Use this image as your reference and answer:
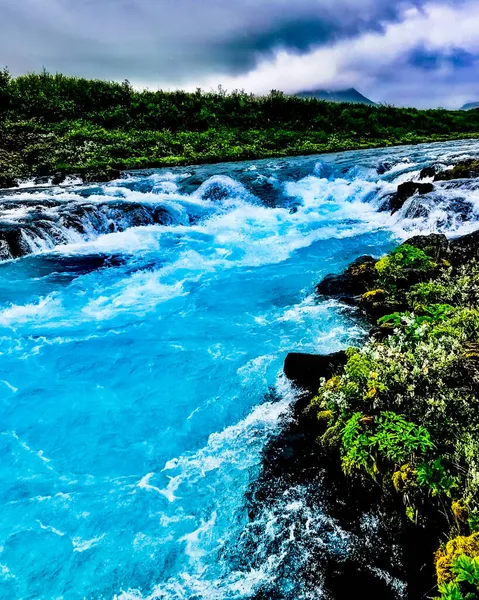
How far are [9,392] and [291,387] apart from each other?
5599 millimetres

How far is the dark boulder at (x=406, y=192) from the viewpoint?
65.4 feet

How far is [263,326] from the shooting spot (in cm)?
1093

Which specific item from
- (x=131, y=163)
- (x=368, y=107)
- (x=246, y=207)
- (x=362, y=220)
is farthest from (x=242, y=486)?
(x=368, y=107)

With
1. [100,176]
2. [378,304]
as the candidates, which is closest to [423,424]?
[378,304]

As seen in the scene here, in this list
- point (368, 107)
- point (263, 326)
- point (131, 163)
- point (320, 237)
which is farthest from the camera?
point (368, 107)

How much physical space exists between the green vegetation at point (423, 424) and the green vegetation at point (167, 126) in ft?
91.1

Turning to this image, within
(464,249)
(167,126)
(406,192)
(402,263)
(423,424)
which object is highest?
(167,126)

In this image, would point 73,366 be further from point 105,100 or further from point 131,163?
point 105,100

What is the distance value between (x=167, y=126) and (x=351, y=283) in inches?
1587

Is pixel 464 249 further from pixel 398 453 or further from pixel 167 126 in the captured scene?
pixel 167 126

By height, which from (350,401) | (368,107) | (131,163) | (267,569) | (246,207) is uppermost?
(368,107)

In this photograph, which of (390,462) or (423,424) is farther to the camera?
(423,424)

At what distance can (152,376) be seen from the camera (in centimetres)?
898

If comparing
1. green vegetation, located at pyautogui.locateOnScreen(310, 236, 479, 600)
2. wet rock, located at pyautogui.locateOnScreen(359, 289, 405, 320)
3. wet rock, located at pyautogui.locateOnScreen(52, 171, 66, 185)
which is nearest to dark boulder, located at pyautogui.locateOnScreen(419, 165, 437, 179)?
wet rock, located at pyautogui.locateOnScreen(359, 289, 405, 320)
